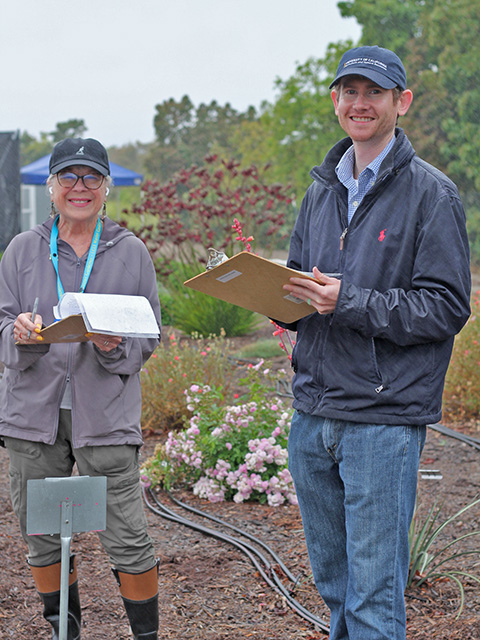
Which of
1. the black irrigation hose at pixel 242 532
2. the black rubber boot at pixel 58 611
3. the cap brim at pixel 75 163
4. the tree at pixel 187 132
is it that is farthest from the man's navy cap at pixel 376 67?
the tree at pixel 187 132

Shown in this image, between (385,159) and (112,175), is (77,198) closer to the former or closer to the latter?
(385,159)

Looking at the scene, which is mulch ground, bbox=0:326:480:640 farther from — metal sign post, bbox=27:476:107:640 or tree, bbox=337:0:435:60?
tree, bbox=337:0:435:60

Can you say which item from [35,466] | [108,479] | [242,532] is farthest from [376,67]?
[242,532]

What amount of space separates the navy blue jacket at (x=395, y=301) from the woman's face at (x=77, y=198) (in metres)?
0.85

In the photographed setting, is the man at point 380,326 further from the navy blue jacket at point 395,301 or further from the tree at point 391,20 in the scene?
the tree at point 391,20

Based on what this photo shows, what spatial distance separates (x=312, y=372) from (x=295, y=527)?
2218mm

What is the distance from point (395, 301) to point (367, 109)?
0.54 meters

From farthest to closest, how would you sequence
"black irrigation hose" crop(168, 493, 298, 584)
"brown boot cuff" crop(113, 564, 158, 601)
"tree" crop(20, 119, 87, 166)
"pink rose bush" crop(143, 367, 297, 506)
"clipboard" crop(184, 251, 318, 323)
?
1. "tree" crop(20, 119, 87, 166)
2. "pink rose bush" crop(143, 367, 297, 506)
3. "black irrigation hose" crop(168, 493, 298, 584)
4. "brown boot cuff" crop(113, 564, 158, 601)
5. "clipboard" crop(184, 251, 318, 323)

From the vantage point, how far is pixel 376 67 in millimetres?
2203

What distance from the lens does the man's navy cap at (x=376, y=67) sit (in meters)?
2.20

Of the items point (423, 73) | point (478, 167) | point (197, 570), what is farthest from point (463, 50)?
point (197, 570)

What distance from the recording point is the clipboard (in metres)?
2.11

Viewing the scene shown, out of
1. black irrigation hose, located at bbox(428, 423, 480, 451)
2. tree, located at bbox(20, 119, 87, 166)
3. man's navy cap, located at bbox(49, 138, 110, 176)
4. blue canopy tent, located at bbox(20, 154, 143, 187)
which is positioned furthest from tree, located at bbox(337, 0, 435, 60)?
tree, located at bbox(20, 119, 87, 166)

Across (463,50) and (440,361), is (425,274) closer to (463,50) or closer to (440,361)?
(440,361)
